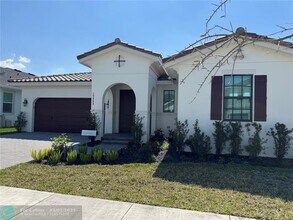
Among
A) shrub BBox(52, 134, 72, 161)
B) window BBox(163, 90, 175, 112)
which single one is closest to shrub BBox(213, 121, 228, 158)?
window BBox(163, 90, 175, 112)

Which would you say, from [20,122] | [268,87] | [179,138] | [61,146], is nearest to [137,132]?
[179,138]

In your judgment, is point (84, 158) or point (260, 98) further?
point (260, 98)

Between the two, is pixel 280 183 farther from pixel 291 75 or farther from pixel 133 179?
pixel 291 75

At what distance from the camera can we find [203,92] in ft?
34.2

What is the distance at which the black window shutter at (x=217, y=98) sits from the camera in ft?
33.3

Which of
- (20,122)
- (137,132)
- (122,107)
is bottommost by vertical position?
(137,132)

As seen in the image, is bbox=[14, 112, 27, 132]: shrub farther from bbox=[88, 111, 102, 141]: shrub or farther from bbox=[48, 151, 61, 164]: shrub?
bbox=[48, 151, 61, 164]: shrub

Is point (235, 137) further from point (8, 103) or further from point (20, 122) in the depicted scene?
point (8, 103)

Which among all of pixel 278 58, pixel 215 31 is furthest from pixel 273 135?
pixel 215 31

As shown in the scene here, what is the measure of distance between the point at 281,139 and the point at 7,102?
2206cm

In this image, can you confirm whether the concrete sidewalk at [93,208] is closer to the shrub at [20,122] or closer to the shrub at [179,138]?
the shrub at [179,138]

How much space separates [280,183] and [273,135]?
126 inches

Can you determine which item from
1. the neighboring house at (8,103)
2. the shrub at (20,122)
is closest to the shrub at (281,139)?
the shrub at (20,122)

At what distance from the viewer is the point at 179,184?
A: 6.17m
